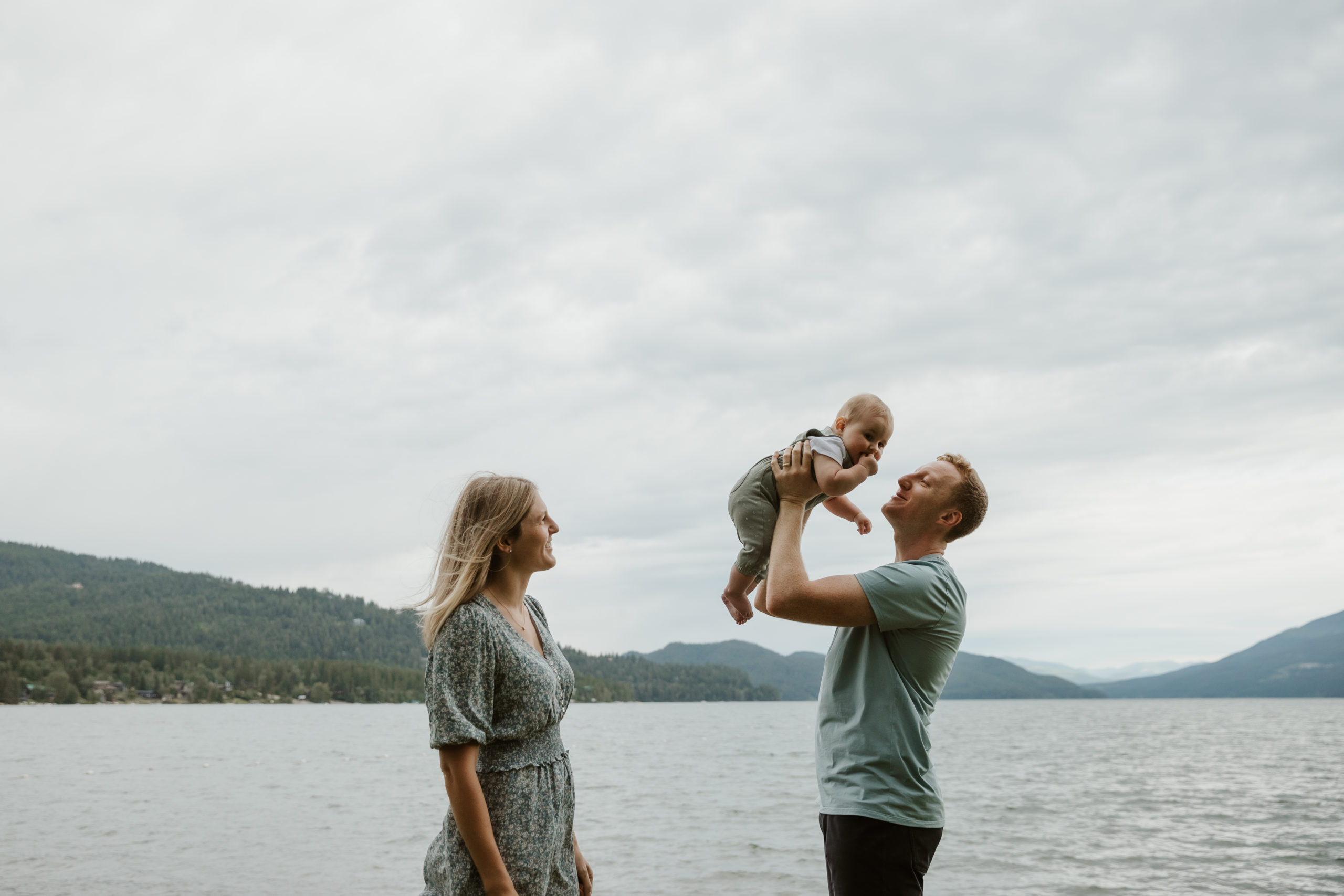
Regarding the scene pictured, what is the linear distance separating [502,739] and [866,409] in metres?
2.19

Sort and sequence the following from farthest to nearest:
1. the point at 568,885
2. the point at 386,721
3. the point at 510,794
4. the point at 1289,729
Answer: the point at 386,721
the point at 1289,729
the point at 568,885
the point at 510,794

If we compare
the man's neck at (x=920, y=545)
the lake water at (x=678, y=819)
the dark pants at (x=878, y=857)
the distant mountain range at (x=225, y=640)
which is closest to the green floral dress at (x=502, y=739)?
the dark pants at (x=878, y=857)

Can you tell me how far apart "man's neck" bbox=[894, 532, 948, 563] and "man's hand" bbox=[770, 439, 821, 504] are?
20.5 inches

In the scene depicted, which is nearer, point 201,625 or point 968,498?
point 968,498

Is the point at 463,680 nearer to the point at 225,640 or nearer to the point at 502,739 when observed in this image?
the point at 502,739

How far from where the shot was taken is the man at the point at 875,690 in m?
3.45

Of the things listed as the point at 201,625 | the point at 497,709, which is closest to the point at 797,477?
the point at 497,709

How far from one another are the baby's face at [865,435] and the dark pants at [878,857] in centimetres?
156

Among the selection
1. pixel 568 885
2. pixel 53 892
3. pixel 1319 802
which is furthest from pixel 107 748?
pixel 568 885

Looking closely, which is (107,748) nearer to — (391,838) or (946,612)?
(391,838)

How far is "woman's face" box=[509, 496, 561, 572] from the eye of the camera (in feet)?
11.8

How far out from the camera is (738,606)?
421 centimetres

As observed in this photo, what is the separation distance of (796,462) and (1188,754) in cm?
6554

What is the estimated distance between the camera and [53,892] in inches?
634
